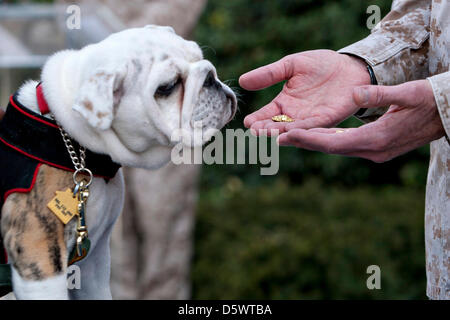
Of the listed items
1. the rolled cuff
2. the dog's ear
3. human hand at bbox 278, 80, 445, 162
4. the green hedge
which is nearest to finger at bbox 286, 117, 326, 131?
human hand at bbox 278, 80, 445, 162

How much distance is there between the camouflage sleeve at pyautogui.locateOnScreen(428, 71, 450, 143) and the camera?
2.28 meters

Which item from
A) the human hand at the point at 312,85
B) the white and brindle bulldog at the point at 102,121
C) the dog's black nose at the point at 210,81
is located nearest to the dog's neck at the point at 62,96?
the white and brindle bulldog at the point at 102,121

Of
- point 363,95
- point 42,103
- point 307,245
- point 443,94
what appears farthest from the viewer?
point 307,245

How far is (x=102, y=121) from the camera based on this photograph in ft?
7.61

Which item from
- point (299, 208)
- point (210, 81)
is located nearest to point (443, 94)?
point (210, 81)

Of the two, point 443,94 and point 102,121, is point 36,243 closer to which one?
point 102,121

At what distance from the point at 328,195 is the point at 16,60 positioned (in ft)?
13.4

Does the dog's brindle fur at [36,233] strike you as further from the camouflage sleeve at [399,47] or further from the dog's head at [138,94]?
the camouflage sleeve at [399,47]

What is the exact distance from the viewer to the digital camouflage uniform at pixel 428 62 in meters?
2.51

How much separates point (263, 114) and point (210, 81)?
0.90 ft

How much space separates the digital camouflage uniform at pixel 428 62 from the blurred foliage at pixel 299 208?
10.9ft

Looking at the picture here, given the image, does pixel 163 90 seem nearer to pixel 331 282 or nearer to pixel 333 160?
pixel 331 282

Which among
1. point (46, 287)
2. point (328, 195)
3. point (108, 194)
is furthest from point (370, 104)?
point (328, 195)

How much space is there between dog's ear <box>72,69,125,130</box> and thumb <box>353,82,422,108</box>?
92cm
